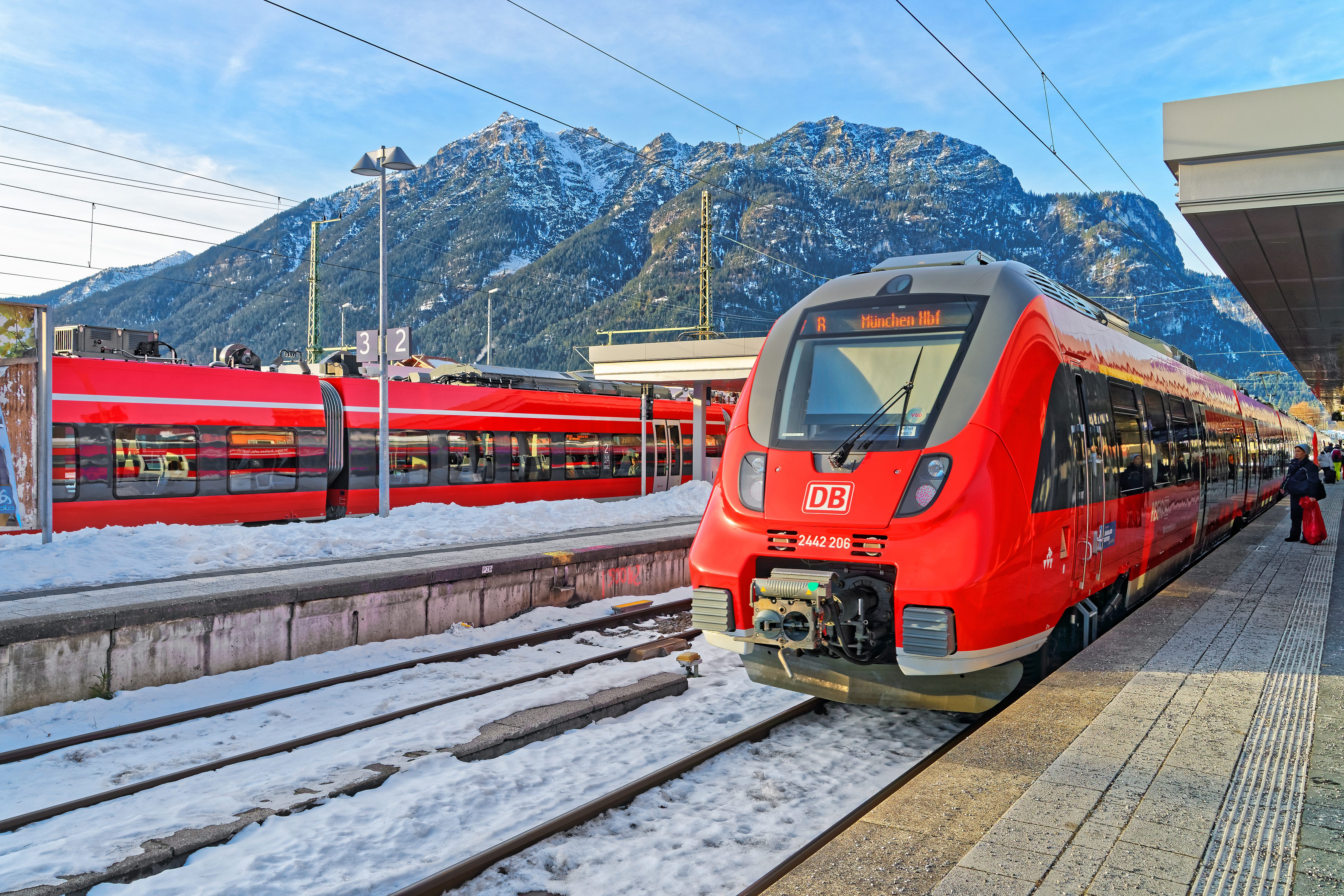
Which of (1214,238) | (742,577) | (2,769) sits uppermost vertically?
(1214,238)

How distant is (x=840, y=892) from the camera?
3742mm

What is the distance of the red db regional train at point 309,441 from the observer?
14461 mm

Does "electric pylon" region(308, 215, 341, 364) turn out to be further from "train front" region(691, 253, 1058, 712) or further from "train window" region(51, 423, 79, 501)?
"train front" region(691, 253, 1058, 712)

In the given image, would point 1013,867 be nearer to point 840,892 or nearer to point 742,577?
point 840,892

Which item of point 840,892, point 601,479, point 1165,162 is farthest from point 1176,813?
point 601,479

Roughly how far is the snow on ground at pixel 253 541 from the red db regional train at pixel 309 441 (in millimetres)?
1262

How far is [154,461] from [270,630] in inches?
300

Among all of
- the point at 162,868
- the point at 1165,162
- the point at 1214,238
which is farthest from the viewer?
the point at 1214,238

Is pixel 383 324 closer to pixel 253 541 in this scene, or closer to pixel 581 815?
pixel 253 541

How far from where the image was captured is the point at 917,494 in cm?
576

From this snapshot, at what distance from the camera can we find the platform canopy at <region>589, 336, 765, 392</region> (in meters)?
41.0

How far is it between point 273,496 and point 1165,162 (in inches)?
628

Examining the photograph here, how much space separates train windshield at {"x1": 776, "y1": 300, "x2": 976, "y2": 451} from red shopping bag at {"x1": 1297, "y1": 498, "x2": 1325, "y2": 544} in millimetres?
11390

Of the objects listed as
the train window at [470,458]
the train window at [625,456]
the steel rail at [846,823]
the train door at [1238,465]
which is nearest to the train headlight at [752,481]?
the steel rail at [846,823]
